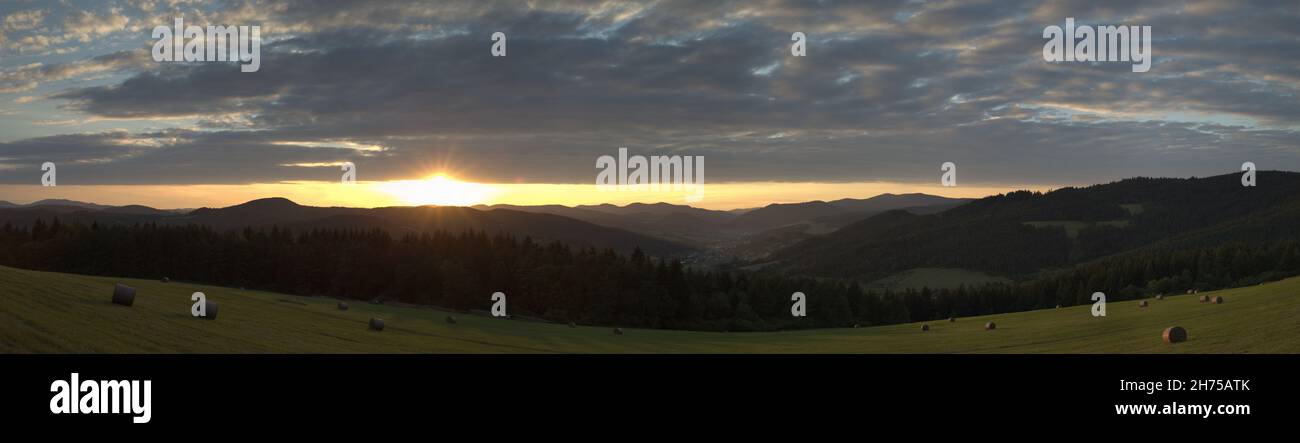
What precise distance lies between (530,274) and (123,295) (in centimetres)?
10794

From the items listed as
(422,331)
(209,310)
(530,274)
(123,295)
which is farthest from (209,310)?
(530,274)

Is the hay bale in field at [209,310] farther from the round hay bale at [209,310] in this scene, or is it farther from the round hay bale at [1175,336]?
the round hay bale at [1175,336]

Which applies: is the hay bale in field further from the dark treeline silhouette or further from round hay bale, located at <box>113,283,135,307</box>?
the dark treeline silhouette

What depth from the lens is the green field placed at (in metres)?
23.1

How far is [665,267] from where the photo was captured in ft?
437

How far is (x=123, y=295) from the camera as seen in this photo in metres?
29.7

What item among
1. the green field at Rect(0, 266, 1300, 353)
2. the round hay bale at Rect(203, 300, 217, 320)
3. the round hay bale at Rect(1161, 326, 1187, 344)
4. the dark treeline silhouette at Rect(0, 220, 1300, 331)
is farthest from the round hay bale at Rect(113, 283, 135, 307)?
the dark treeline silhouette at Rect(0, 220, 1300, 331)

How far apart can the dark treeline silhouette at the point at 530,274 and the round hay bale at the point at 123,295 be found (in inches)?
3746

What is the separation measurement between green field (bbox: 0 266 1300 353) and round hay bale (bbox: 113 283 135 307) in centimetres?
39

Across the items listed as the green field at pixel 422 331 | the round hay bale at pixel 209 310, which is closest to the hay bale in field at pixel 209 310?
the round hay bale at pixel 209 310

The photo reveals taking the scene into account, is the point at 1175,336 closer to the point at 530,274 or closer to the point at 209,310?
the point at 209,310
